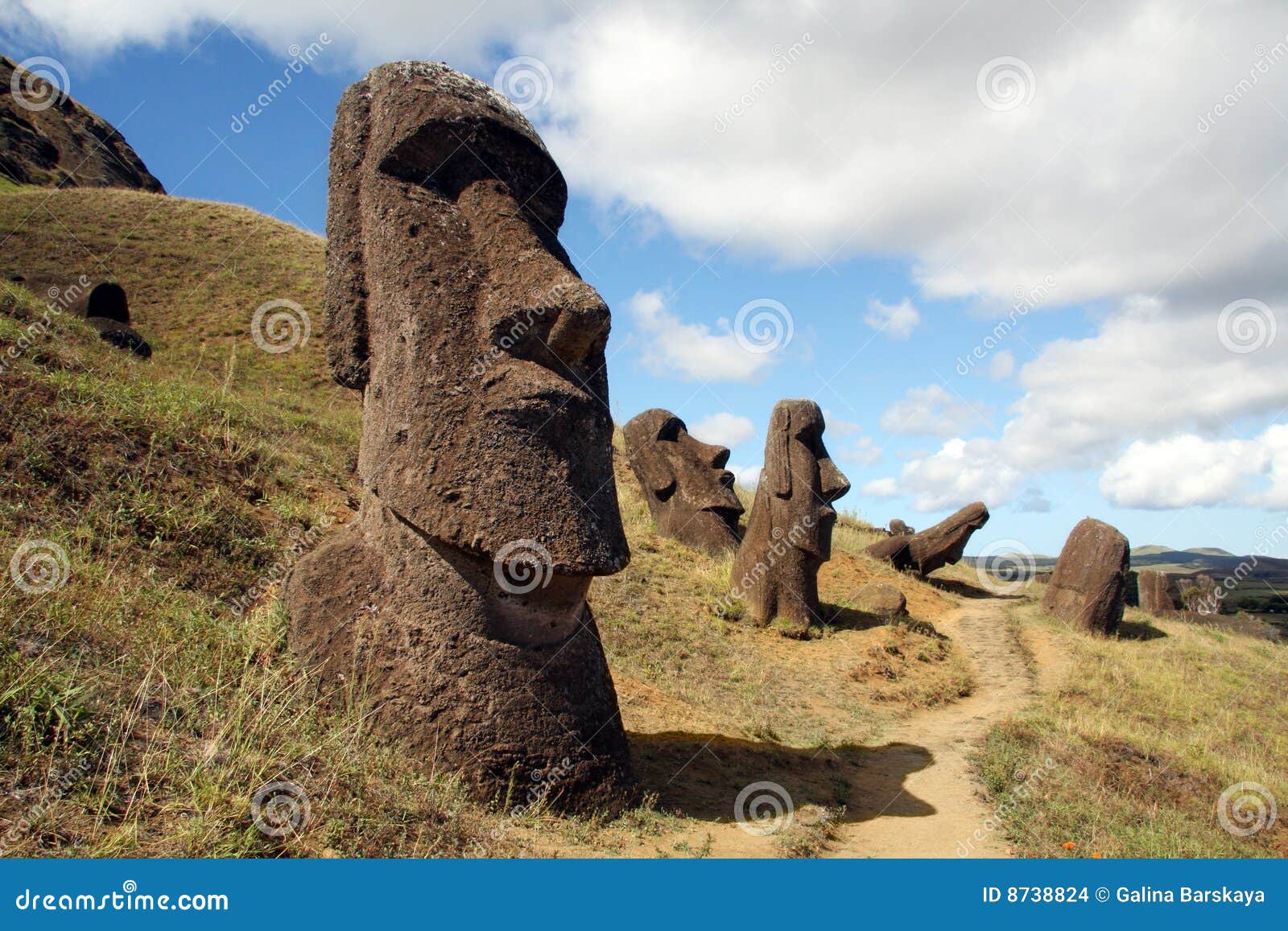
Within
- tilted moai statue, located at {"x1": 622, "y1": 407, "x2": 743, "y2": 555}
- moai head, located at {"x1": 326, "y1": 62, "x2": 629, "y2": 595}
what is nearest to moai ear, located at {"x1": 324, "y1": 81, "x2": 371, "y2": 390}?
moai head, located at {"x1": 326, "y1": 62, "x2": 629, "y2": 595}

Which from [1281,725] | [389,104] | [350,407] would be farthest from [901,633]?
[350,407]

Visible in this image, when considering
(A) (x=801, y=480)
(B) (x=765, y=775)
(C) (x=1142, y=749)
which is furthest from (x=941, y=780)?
(A) (x=801, y=480)

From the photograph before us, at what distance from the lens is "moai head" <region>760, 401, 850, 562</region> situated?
1142 cm

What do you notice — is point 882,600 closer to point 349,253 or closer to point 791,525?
point 791,525

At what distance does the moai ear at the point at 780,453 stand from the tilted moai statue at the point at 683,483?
238cm

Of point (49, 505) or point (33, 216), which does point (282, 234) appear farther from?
point (49, 505)

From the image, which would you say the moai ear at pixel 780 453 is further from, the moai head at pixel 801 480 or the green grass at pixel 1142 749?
the green grass at pixel 1142 749

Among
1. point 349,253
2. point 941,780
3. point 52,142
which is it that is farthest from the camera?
point 52,142

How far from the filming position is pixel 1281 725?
9.76m

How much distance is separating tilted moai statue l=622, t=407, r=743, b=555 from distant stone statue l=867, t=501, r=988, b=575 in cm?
454

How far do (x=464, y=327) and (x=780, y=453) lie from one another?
7.98 metres

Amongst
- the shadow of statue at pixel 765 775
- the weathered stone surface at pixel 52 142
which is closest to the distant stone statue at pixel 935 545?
the shadow of statue at pixel 765 775

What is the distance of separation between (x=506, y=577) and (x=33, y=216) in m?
30.1

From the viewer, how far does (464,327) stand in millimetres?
4297
